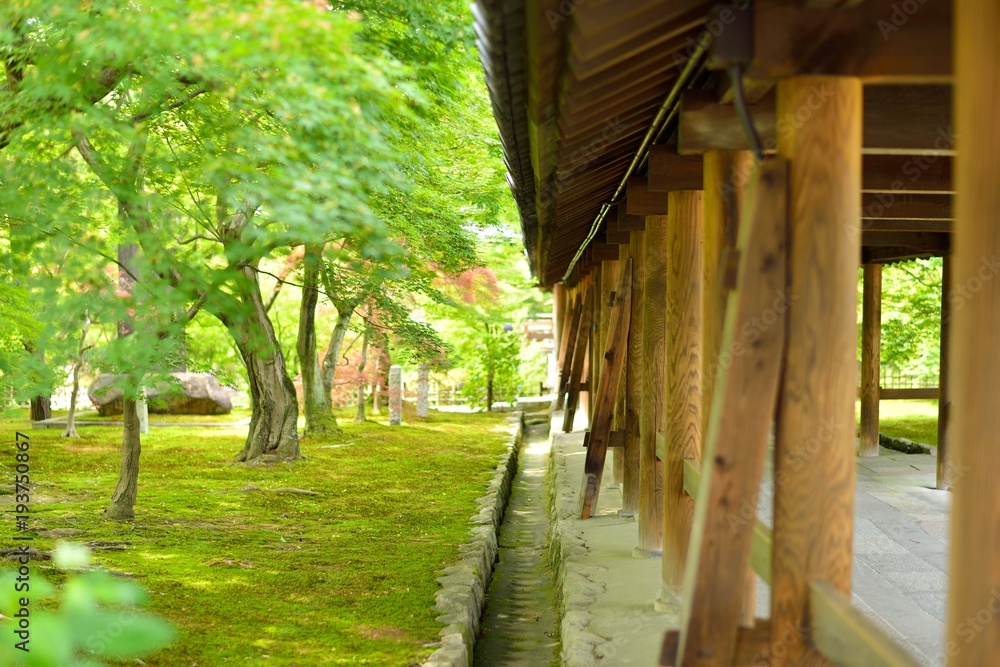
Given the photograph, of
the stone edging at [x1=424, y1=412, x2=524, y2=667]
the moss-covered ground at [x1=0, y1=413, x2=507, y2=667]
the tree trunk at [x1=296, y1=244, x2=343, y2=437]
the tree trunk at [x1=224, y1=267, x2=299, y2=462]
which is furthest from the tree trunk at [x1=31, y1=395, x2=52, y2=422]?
the stone edging at [x1=424, y1=412, x2=524, y2=667]

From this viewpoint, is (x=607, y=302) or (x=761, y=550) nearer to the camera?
(x=761, y=550)

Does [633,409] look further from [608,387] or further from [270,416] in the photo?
[270,416]

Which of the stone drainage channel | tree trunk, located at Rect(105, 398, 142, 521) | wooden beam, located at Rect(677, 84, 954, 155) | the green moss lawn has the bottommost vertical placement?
the stone drainage channel

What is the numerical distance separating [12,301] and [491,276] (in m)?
12.0

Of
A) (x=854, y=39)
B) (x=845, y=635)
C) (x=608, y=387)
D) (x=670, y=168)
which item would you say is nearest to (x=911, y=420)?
(x=608, y=387)

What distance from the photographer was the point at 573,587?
5.74 m

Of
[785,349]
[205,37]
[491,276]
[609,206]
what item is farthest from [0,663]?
[491,276]

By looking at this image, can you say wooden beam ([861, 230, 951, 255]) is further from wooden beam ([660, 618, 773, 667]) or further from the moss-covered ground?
wooden beam ([660, 618, 773, 667])

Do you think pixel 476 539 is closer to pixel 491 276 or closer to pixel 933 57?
pixel 933 57

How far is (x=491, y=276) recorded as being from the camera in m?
19.1

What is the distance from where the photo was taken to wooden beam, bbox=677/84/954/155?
3707 mm

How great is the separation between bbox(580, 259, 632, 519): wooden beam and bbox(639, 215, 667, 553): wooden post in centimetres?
83

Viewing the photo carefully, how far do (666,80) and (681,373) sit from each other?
2059mm

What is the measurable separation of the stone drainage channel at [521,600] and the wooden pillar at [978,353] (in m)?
3.84
